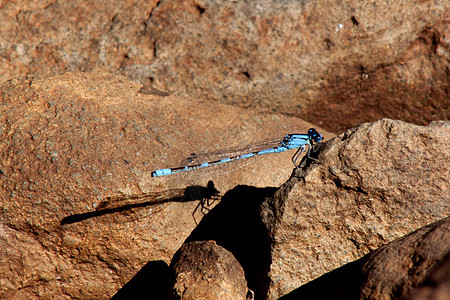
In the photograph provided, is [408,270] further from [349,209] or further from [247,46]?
[247,46]

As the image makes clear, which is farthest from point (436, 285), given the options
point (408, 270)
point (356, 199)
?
point (356, 199)

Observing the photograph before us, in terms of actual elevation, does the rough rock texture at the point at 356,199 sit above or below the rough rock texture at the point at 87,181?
above

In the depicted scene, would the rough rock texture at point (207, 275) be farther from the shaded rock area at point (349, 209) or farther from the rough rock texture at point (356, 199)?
the rough rock texture at point (356, 199)

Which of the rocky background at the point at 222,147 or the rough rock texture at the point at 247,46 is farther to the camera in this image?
the rough rock texture at the point at 247,46

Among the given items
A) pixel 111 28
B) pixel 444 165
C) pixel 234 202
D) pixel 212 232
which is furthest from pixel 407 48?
pixel 111 28

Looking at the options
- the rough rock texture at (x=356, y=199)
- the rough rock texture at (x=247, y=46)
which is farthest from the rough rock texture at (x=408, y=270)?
the rough rock texture at (x=247, y=46)

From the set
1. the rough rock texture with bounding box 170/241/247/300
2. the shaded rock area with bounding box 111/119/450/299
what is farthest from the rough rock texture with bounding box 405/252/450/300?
the rough rock texture with bounding box 170/241/247/300
